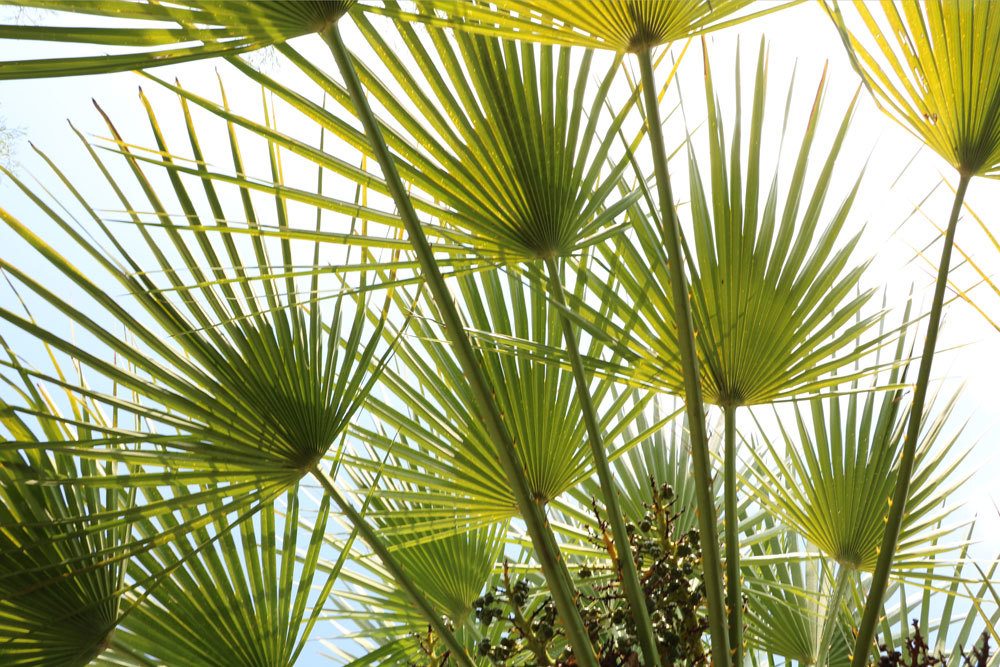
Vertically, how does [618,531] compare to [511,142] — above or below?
below

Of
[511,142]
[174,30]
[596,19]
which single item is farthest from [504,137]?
[174,30]

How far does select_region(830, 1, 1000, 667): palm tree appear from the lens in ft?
4.64

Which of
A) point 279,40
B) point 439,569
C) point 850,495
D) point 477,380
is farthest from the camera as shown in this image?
point 439,569

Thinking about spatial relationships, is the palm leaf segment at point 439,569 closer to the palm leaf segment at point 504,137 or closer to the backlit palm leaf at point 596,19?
the palm leaf segment at point 504,137

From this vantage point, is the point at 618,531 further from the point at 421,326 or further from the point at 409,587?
the point at 421,326

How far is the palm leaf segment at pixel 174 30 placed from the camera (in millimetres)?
1261

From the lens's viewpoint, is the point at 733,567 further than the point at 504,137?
No

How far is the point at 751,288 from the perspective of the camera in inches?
67.8

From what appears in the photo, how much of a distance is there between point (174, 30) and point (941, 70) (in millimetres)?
1416

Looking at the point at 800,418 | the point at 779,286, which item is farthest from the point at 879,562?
the point at 800,418

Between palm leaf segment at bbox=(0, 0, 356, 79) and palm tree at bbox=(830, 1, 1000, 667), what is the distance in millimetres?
1016

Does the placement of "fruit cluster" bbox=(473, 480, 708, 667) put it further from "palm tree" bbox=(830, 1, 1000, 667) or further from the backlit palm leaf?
the backlit palm leaf

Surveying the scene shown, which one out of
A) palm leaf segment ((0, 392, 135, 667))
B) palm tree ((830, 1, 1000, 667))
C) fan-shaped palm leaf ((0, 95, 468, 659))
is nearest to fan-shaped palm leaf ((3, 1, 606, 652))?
fan-shaped palm leaf ((0, 95, 468, 659))

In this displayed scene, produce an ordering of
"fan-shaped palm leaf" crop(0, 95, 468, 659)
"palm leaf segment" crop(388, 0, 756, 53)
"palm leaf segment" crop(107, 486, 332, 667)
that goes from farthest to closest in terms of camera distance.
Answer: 1. "palm leaf segment" crop(107, 486, 332, 667)
2. "fan-shaped palm leaf" crop(0, 95, 468, 659)
3. "palm leaf segment" crop(388, 0, 756, 53)
